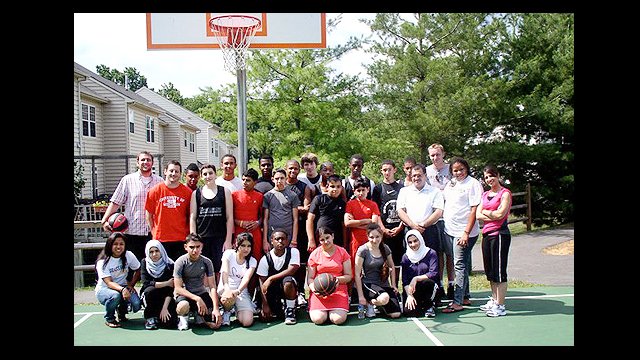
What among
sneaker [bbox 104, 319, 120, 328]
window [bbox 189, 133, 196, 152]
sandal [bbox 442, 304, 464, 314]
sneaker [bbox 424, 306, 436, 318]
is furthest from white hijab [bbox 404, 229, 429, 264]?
window [bbox 189, 133, 196, 152]

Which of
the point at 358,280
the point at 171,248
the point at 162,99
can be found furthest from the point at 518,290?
the point at 162,99

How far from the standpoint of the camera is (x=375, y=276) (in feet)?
20.8

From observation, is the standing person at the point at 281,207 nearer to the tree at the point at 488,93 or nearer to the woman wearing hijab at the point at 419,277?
the woman wearing hijab at the point at 419,277

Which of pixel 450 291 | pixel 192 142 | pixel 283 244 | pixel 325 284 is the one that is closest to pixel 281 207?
pixel 283 244

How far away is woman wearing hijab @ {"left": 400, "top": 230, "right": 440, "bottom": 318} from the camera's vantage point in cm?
622

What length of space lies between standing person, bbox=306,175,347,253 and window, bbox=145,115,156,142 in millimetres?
19325

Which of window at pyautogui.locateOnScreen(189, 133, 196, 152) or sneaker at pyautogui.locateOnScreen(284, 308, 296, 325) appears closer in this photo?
sneaker at pyautogui.locateOnScreen(284, 308, 296, 325)

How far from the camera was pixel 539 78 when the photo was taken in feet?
58.3

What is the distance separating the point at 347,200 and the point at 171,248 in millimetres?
2134

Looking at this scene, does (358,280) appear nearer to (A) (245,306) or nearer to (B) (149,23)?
(A) (245,306)

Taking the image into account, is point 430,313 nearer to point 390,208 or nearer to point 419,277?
point 419,277

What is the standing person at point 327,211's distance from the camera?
6309 mm

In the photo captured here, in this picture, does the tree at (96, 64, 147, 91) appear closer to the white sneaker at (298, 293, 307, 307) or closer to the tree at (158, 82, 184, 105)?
the tree at (158, 82, 184, 105)

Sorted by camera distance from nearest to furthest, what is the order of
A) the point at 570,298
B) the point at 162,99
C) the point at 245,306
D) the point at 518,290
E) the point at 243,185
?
the point at 245,306 → the point at 243,185 → the point at 570,298 → the point at 518,290 → the point at 162,99
